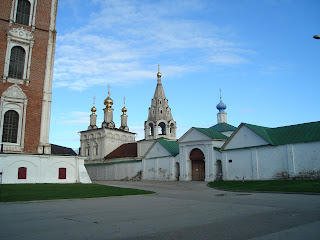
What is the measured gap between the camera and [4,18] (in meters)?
29.2

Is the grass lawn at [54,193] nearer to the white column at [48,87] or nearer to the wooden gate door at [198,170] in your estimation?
the white column at [48,87]

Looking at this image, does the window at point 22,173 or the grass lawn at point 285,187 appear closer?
the grass lawn at point 285,187

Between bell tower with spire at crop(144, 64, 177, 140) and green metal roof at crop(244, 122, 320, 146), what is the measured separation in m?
25.3

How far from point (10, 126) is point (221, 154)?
21.6m

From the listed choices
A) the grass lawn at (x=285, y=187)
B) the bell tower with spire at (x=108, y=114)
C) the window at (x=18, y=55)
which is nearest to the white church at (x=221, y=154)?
the grass lawn at (x=285, y=187)

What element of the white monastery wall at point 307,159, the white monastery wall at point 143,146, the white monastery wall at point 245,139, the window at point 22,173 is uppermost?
the white monastery wall at point 143,146

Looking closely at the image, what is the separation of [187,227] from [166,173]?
30.2m

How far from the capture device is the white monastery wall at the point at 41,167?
26375 millimetres

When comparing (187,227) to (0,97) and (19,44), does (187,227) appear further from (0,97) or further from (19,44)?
(19,44)

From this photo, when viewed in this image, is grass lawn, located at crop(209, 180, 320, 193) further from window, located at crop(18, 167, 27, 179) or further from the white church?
window, located at crop(18, 167, 27, 179)

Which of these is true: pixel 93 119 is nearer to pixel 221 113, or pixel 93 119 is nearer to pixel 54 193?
pixel 221 113

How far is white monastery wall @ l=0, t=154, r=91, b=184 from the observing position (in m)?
26.4

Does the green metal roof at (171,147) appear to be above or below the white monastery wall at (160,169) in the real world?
above

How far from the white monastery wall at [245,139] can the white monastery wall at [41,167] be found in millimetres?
15620
